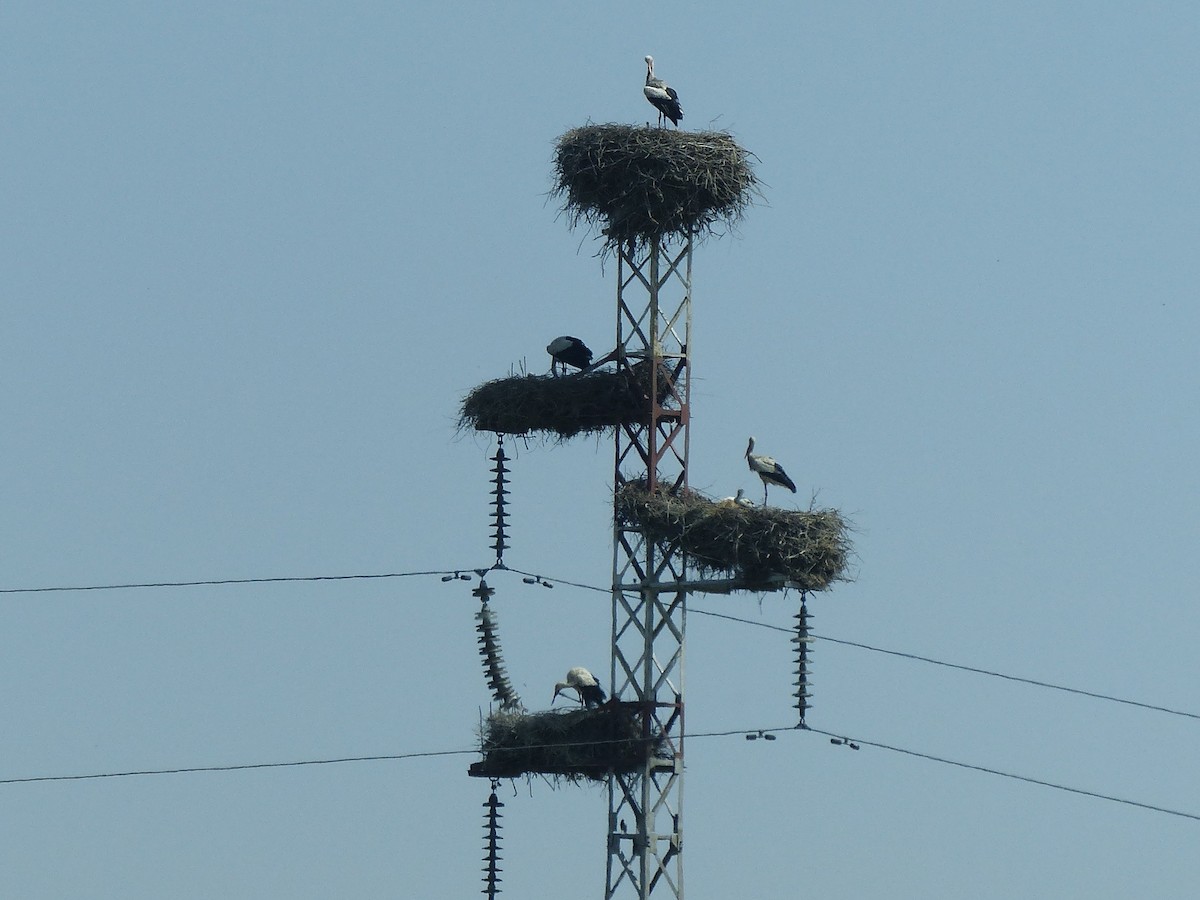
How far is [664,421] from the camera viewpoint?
43.9m

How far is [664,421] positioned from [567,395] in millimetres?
1163

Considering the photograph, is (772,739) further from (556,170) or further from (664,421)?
(556,170)

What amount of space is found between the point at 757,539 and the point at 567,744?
10.4 ft

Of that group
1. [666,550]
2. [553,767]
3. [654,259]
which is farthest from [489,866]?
[654,259]

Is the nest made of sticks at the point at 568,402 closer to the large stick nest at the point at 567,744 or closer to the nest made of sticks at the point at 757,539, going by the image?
the nest made of sticks at the point at 757,539

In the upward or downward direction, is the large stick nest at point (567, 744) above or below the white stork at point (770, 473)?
below

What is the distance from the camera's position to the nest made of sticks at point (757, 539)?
139 ft

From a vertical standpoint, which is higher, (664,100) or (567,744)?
(664,100)

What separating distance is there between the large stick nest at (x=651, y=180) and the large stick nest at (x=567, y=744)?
17.2 feet

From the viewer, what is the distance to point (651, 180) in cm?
4372

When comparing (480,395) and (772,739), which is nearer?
(772,739)

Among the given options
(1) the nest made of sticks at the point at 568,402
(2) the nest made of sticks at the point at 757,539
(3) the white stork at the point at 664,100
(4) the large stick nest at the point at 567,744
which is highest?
(3) the white stork at the point at 664,100

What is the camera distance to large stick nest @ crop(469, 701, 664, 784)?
43.1 meters

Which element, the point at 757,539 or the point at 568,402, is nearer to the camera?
the point at 757,539
